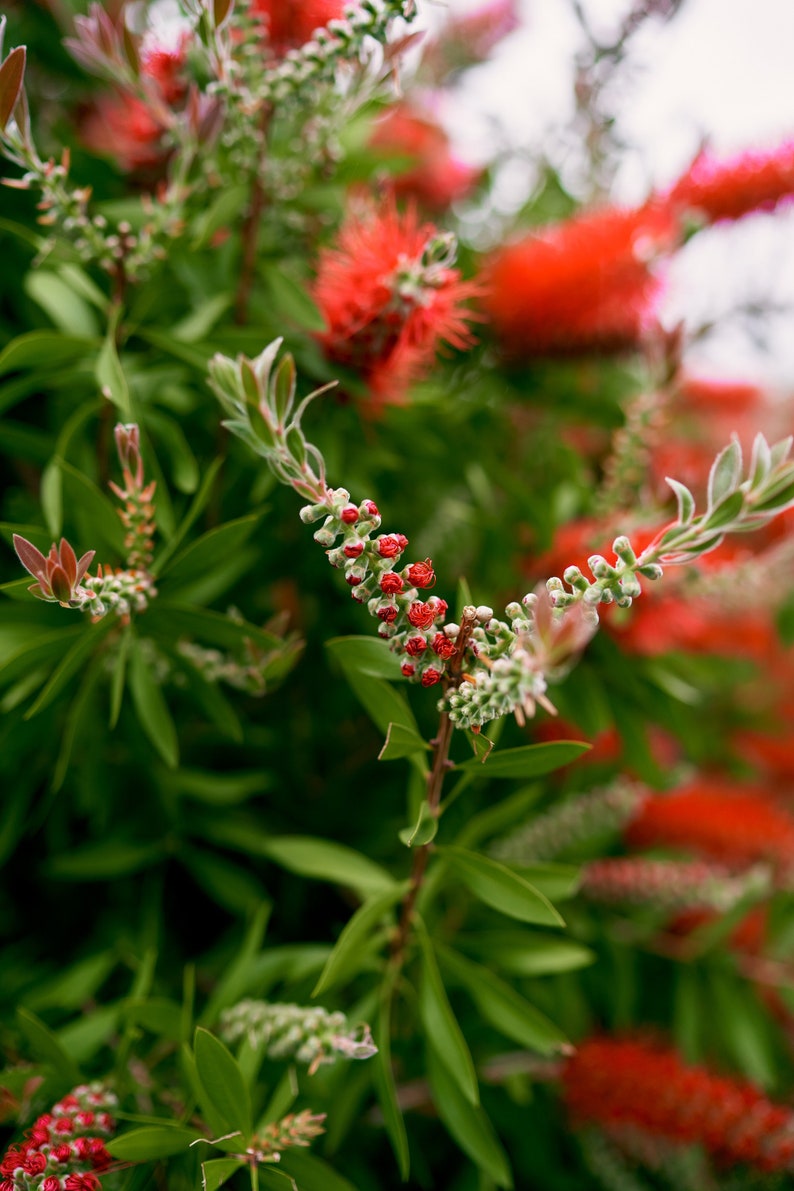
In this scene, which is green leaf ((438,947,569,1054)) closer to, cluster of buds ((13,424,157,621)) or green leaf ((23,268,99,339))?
cluster of buds ((13,424,157,621))

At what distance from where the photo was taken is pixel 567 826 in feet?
Result: 2.29

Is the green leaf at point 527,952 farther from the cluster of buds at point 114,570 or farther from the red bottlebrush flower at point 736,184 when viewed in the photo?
the red bottlebrush flower at point 736,184

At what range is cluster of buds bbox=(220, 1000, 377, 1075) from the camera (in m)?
0.41

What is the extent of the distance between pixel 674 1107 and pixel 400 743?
0.46m

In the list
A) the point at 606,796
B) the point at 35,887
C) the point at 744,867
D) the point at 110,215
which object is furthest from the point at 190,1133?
the point at 744,867

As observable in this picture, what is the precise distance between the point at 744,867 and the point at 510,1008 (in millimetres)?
463

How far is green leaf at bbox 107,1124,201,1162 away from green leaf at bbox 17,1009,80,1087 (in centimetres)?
6

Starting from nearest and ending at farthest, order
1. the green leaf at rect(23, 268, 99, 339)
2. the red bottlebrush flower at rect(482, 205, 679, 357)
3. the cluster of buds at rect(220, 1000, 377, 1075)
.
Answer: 1. the cluster of buds at rect(220, 1000, 377, 1075)
2. the green leaf at rect(23, 268, 99, 339)
3. the red bottlebrush flower at rect(482, 205, 679, 357)

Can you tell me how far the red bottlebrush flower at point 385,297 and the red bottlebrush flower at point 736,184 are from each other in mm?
232

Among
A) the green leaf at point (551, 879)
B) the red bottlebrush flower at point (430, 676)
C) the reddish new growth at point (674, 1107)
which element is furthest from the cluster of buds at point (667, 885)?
the red bottlebrush flower at point (430, 676)

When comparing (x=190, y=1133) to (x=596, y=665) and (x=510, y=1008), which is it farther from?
(x=596, y=665)

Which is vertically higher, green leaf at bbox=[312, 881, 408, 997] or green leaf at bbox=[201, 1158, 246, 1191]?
green leaf at bbox=[312, 881, 408, 997]

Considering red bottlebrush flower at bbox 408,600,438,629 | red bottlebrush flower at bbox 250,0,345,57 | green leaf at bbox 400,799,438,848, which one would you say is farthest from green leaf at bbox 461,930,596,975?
Result: red bottlebrush flower at bbox 250,0,345,57

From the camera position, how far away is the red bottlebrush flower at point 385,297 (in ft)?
1.52
